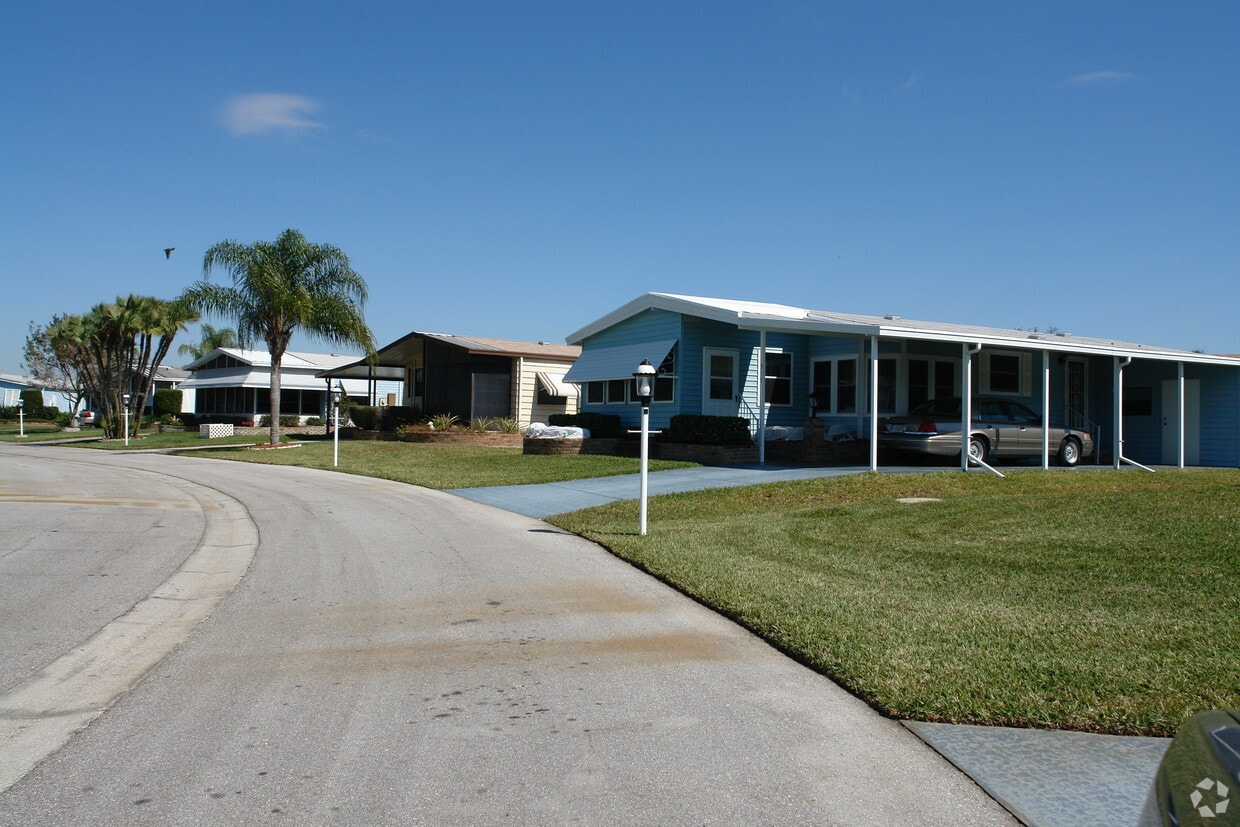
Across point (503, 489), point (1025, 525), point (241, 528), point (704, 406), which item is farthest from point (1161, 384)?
point (241, 528)

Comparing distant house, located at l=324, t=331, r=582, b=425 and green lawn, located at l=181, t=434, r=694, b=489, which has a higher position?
distant house, located at l=324, t=331, r=582, b=425

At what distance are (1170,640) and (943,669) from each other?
1729 mm

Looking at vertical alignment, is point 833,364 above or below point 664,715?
above

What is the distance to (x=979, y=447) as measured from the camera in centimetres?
1842

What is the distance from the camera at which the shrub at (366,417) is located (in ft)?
112

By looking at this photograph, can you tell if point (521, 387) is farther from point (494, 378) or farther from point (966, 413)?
point (966, 413)

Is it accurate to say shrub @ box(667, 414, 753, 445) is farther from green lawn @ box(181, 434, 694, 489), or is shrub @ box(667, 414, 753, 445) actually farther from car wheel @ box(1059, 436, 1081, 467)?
car wheel @ box(1059, 436, 1081, 467)

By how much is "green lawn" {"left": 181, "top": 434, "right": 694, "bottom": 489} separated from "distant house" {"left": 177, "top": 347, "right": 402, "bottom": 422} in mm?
14900

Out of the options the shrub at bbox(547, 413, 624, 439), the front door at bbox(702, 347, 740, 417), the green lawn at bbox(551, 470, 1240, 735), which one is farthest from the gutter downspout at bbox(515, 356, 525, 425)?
the green lawn at bbox(551, 470, 1240, 735)

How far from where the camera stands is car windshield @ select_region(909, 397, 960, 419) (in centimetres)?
1852

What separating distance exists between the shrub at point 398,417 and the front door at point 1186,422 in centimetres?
2209

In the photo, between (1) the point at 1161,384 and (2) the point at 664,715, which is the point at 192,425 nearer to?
(1) the point at 1161,384

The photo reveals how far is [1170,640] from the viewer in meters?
6.10

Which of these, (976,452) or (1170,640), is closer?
(1170,640)
